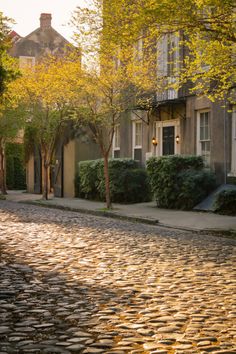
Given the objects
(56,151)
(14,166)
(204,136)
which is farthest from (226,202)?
(14,166)

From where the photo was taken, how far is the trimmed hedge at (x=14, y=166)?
43.4 m

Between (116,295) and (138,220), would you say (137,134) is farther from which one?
(116,295)

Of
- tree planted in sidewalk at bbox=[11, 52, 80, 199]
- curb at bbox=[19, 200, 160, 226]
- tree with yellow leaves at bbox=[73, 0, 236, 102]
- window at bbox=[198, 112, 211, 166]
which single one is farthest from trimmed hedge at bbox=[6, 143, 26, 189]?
tree with yellow leaves at bbox=[73, 0, 236, 102]

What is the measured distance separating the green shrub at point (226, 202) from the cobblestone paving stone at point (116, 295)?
19.8 feet

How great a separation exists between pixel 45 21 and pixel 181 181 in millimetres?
33541

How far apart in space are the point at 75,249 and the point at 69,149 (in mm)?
21015

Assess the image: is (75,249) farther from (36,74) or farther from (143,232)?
(36,74)

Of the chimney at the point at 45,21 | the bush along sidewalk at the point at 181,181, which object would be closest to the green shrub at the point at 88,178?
the bush along sidewalk at the point at 181,181

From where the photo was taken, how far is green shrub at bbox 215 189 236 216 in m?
18.5

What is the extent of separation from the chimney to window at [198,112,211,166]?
3080cm

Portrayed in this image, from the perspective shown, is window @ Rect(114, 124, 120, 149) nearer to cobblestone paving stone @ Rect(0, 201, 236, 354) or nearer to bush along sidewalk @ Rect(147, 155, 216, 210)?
bush along sidewalk @ Rect(147, 155, 216, 210)

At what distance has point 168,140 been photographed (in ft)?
82.0

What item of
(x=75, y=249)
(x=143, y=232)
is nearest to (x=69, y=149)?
(x=143, y=232)

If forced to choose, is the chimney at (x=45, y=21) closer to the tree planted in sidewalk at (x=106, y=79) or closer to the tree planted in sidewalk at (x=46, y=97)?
the tree planted in sidewalk at (x=46, y=97)
